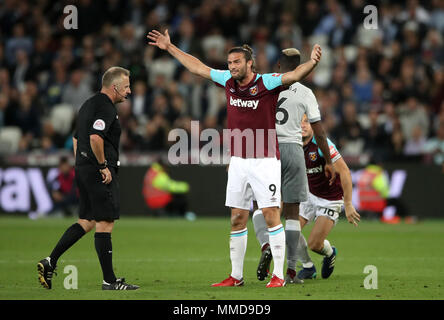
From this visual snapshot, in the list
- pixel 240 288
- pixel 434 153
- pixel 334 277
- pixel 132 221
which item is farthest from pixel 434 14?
pixel 240 288

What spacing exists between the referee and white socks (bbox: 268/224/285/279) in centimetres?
144

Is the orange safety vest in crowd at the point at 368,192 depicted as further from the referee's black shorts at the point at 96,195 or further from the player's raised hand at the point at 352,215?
the referee's black shorts at the point at 96,195

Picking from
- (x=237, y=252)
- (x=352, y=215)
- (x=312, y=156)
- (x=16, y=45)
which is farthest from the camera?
(x=16, y=45)

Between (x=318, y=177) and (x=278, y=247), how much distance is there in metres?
1.98

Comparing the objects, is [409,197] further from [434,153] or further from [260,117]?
[260,117]

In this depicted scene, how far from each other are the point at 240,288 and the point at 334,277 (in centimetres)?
174

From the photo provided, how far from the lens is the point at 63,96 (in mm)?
21938

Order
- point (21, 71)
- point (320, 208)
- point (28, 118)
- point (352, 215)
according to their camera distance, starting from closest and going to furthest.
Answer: point (352, 215) < point (320, 208) < point (28, 118) < point (21, 71)

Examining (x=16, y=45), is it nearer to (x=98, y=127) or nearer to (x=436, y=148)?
(x=436, y=148)

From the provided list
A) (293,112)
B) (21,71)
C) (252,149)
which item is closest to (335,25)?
(21,71)

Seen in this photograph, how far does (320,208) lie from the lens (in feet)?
34.4

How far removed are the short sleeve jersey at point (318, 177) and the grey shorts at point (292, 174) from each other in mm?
896

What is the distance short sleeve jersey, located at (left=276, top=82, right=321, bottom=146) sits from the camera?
9.39m
